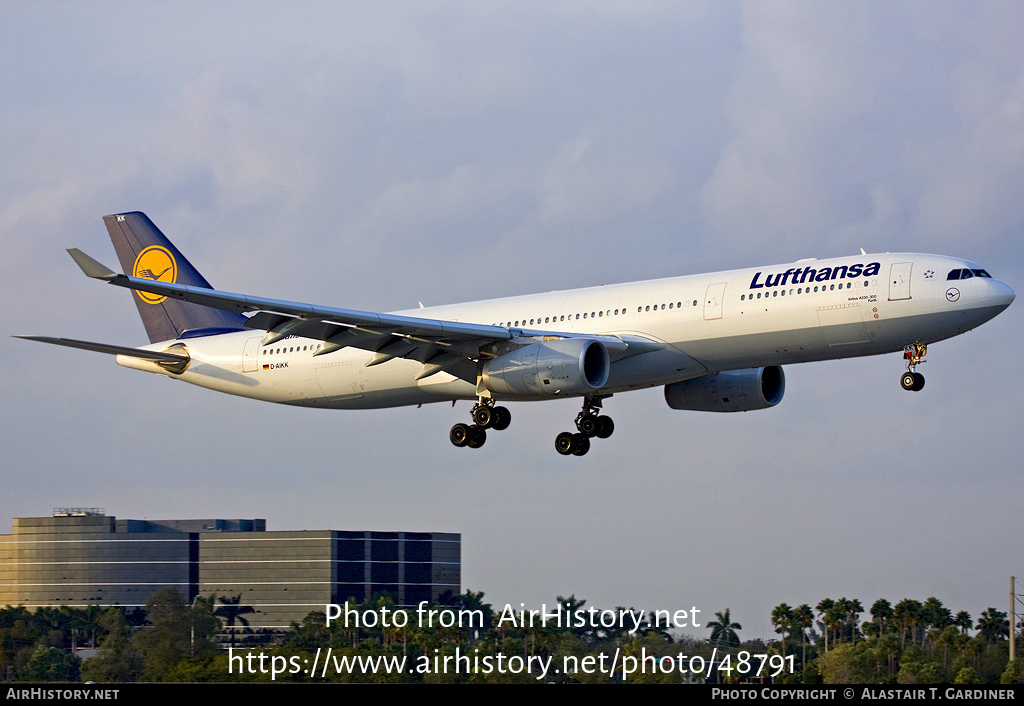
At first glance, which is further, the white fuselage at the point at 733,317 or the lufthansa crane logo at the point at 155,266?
the lufthansa crane logo at the point at 155,266

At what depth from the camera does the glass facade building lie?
88.4m

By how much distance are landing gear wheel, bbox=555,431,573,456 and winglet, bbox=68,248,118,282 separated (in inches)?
713

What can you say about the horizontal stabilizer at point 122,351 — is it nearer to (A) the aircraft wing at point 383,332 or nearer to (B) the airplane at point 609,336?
(B) the airplane at point 609,336

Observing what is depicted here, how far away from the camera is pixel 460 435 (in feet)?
144

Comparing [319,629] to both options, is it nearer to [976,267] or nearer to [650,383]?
[650,383]

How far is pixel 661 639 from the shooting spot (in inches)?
2554

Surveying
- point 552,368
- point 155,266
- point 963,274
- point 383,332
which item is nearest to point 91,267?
point 383,332

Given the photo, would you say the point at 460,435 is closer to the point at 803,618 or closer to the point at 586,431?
the point at 586,431

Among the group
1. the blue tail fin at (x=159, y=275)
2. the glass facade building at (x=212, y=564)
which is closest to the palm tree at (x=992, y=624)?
the glass facade building at (x=212, y=564)

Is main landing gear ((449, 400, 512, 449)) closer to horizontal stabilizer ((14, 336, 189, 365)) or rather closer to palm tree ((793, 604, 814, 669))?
horizontal stabilizer ((14, 336, 189, 365))

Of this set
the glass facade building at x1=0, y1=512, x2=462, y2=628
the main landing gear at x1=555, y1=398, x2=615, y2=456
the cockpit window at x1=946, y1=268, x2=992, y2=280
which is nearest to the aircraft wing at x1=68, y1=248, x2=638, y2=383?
the main landing gear at x1=555, y1=398, x2=615, y2=456

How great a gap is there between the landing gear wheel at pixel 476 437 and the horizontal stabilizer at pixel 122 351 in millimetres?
13121

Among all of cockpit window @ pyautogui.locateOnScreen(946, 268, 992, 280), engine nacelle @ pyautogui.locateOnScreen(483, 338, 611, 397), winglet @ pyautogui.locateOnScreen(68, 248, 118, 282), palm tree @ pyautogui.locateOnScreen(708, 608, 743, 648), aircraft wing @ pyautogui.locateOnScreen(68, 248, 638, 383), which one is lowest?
palm tree @ pyautogui.locateOnScreen(708, 608, 743, 648)

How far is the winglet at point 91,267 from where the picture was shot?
108 feet
